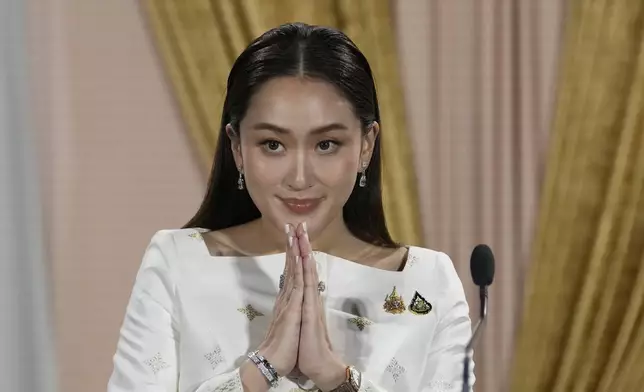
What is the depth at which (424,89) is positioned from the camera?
2.25 meters

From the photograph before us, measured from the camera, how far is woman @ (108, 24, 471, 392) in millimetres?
1517

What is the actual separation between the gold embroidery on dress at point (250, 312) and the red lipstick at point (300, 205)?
0.64 ft

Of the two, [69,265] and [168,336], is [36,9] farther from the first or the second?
[168,336]

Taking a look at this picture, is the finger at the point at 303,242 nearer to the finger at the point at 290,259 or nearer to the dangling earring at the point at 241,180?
the finger at the point at 290,259

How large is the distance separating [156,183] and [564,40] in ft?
3.52

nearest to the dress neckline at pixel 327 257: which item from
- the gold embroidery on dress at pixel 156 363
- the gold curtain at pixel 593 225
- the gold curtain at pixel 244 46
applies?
the gold embroidery on dress at pixel 156 363

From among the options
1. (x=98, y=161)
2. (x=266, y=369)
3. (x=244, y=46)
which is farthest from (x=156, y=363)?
(x=244, y=46)

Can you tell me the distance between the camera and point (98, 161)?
7.25ft

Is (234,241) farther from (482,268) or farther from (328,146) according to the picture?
(482,268)

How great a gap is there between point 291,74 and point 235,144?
0.55 ft

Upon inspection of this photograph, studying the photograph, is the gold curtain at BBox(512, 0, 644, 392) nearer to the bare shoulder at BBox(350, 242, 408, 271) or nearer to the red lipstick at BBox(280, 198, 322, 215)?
the bare shoulder at BBox(350, 242, 408, 271)

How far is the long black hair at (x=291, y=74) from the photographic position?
159cm

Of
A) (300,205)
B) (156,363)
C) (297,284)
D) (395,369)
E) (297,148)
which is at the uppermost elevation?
(297,148)

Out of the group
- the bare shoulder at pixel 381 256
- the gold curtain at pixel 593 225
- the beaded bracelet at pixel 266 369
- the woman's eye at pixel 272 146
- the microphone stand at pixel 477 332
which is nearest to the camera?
the microphone stand at pixel 477 332
